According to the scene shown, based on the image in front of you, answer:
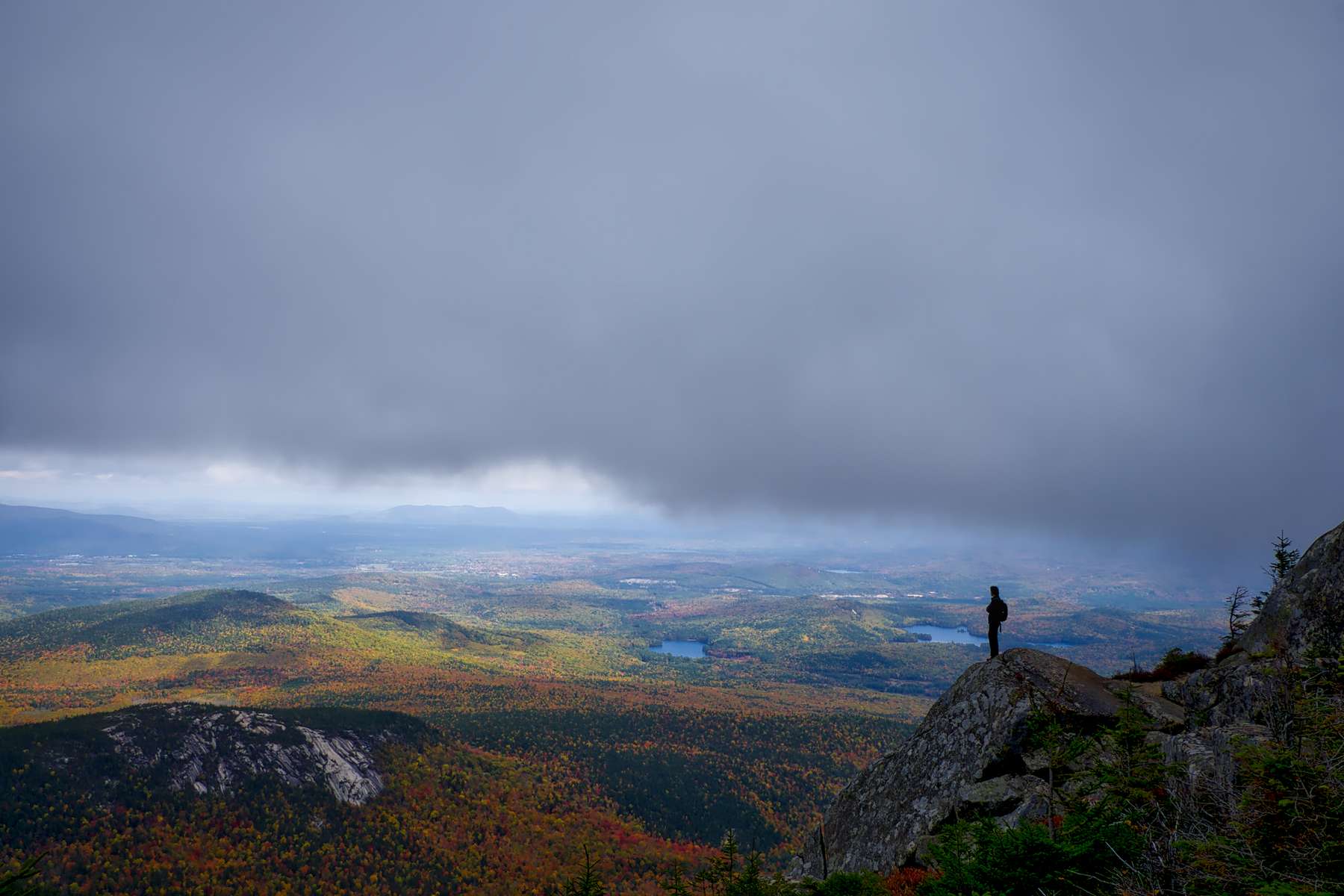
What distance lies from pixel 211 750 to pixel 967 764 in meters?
104

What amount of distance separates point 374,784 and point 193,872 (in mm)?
24538

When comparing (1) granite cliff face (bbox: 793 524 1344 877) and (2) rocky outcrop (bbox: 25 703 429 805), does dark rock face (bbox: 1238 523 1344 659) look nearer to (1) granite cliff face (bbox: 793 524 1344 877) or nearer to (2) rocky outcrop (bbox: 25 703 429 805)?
(1) granite cliff face (bbox: 793 524 1344 877)

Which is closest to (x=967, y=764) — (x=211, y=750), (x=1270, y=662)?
(x=1270, y=662)

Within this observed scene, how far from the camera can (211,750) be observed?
83.6 m

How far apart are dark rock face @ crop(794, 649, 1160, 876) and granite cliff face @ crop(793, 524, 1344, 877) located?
51 mm

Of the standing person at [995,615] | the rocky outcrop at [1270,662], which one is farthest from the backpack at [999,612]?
the rocky outcrop at [1270,662]

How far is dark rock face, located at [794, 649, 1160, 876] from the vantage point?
70.5 ft

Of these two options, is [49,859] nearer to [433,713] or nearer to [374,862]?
[374,862]

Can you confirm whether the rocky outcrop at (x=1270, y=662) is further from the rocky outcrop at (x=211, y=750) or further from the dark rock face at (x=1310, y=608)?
the rocky outcrop at (x=211, y=750)

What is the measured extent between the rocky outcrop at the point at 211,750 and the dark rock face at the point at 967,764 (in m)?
87.0

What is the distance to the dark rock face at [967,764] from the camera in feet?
70.5

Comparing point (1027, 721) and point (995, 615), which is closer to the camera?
point (1027, 721)

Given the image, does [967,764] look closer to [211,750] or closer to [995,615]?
[995,615]

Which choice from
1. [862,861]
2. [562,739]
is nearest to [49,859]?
[562,739]
